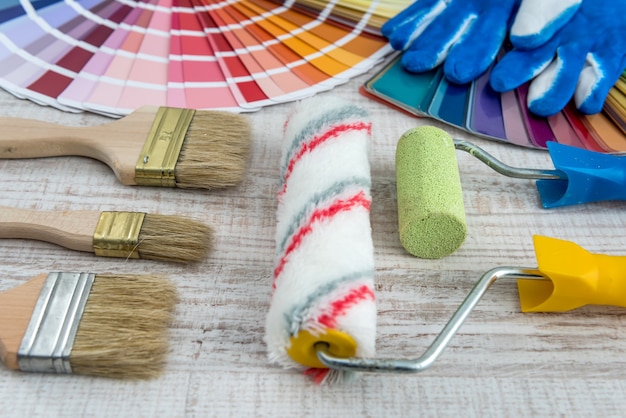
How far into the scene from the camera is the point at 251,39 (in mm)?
1461

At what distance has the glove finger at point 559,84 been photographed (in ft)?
4.29

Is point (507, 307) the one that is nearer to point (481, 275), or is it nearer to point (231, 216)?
point (481, 275)

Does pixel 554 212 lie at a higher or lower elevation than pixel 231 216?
higher

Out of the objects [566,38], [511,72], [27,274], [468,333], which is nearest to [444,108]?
[511,72]

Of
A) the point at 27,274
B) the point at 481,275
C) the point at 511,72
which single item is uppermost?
the point at 511,72

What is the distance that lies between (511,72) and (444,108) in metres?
0.16

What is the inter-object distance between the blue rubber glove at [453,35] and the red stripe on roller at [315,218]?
20.9 inches

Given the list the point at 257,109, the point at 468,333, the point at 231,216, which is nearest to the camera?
the point at 468,333

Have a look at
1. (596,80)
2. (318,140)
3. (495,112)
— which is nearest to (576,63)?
(596,80)

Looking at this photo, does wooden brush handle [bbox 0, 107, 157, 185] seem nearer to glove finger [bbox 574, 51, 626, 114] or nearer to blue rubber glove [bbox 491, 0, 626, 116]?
blue rubber glove [bbox 491, 0, 626, 116]

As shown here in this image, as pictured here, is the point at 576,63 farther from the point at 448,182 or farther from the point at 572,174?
the point at 448,182

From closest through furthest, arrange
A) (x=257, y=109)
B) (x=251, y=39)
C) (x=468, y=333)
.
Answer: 1. (x=468, y=333)
2. (x=257, y=109)
3. (x=251, y=39)

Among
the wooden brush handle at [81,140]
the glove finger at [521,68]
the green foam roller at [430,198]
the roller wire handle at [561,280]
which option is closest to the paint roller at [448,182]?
the green foam roller at [430,198]

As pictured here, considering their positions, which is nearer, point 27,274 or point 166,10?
point 27,274
